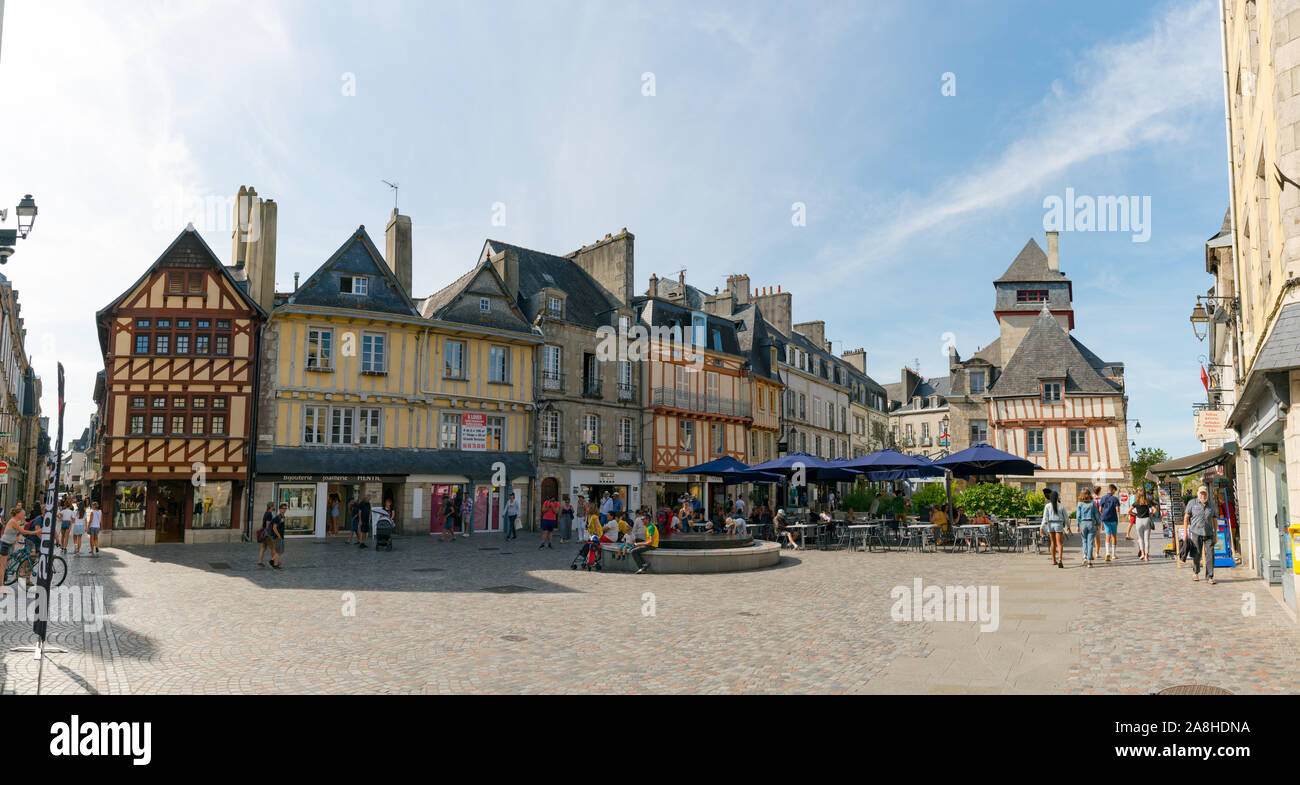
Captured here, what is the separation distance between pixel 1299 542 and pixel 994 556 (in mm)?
9790

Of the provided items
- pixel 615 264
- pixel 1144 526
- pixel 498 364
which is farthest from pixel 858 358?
pixel 1144 526

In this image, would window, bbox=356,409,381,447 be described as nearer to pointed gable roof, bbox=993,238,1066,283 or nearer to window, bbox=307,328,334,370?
window, bbox=307,328,334,370

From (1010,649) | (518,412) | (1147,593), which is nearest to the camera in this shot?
(1010,649)

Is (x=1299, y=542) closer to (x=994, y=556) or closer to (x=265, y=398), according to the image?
(x=994, y=556)

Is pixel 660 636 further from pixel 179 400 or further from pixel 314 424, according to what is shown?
pixel 179 400

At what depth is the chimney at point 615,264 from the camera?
3547cm

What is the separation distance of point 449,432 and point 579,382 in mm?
5497

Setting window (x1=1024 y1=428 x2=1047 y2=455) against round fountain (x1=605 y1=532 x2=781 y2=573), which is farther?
window (x1=1024 y1=428 x2=1047 y2=455)

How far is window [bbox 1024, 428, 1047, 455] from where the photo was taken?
3956 centimetres

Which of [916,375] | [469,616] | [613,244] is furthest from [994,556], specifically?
[916,375]

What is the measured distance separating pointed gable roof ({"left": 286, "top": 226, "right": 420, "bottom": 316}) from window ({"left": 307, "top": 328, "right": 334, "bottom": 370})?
0.83 m

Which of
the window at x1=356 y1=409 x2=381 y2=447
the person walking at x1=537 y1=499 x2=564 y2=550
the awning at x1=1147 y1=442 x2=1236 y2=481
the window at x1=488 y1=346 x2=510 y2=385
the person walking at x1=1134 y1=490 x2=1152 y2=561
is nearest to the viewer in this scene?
the person walking at x1=1134 y1=490 x2=1152 y2=561

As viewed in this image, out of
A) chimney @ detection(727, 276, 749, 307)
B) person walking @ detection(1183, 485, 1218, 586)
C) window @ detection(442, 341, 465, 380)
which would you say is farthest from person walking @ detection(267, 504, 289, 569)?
chimney @ detection(727, 276, 749, 307)

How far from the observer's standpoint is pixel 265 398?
25.1 meters
